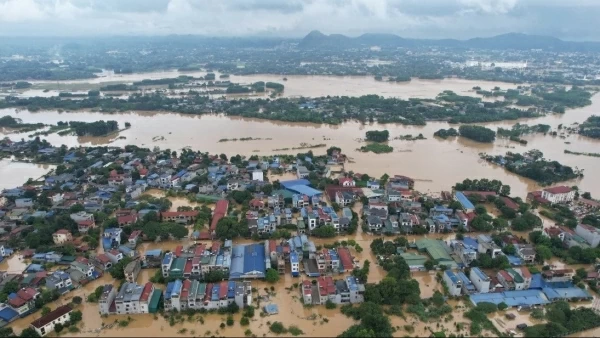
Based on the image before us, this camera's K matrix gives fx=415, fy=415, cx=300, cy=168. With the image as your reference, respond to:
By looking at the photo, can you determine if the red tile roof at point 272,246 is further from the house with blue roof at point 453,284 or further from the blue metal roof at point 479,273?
the blue metal roof at point 479,273

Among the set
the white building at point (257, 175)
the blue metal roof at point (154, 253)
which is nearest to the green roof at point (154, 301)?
the blue metal roof at point (154, 253)

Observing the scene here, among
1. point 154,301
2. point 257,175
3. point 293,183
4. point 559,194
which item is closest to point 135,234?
point 154,301

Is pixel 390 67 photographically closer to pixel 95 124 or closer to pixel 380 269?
pixel 95 124

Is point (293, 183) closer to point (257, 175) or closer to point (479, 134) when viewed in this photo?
point (257, 175)

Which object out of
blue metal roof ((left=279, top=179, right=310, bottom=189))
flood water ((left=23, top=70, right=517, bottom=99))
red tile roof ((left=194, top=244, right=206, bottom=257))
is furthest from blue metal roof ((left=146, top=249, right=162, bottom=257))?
flood water ((left=23, top=70, right=517, bottom=99))

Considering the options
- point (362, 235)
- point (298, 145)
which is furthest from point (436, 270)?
point (298, 145)

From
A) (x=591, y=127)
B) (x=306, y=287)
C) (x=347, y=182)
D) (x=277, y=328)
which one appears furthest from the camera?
(x=591, y=127)

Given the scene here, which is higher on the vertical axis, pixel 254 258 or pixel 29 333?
pixel 254 258
